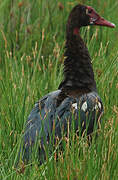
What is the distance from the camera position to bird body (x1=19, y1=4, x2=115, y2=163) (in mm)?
3100

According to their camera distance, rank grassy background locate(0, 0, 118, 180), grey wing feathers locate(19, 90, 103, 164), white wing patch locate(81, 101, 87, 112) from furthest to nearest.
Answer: white wing patch locate(81, 101, 87, 112)
grey wing feathers locate(19, 90, 103, 164)
grassy background locate(0, 0, 118, 180)

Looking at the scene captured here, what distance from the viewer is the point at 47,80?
157 inches

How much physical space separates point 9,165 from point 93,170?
0.57 meters

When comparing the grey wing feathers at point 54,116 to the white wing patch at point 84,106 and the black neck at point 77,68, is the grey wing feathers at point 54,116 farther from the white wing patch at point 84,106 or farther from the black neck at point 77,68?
the black neck at point 77,68

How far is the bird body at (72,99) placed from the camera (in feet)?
10.2

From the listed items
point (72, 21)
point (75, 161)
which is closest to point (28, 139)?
point (75, 161)

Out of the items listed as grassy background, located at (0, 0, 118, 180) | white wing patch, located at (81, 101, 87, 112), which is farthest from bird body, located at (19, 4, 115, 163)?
grassy background, located at (0, 0, 118, 180)

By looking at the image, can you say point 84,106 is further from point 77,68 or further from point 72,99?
point 77,68

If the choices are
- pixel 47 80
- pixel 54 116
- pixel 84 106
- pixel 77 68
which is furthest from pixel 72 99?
pixel 47 80

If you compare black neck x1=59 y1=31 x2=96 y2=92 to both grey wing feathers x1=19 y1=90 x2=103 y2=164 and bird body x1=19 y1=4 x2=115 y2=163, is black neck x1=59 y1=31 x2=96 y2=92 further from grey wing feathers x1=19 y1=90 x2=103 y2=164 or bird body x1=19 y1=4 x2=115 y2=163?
grey wing feathers x1=19 y1=90 x2=103 y2=164

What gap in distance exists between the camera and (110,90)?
145 inches

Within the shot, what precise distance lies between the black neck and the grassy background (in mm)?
200

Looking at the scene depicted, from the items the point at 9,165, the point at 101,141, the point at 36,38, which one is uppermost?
the point at 36,38

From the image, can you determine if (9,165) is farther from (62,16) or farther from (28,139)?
(62,16)
